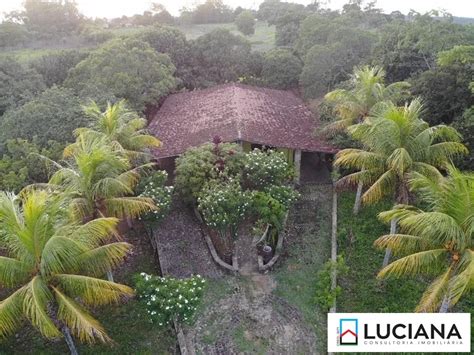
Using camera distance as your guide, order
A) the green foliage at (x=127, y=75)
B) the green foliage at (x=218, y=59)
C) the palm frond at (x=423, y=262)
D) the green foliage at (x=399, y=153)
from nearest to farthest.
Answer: the palm frond at (x=423, y=262), the green foliage at (x=399, y=153), the green foliage at (x=127, y=75), the green foliage at (x=218, y=59)

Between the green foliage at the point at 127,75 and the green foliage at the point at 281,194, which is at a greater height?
the green foliage at the point at 127,75

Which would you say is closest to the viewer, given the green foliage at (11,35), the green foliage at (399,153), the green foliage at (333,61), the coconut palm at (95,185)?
the coconut palm at (95,185)

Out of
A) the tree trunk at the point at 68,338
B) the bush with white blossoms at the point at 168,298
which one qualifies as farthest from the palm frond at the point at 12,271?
the bush with white blossoms at the point at 168,298

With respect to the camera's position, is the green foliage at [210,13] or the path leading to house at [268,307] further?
the green foliage at [210,13]

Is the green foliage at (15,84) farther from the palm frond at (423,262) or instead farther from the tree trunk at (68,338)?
the palm frond at (423,262)

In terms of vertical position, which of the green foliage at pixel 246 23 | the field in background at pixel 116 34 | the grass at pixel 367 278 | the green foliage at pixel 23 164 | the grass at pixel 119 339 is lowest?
the grass at pixel 119 339

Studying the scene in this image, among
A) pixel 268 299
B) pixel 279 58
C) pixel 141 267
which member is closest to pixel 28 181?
pixel 141 267
